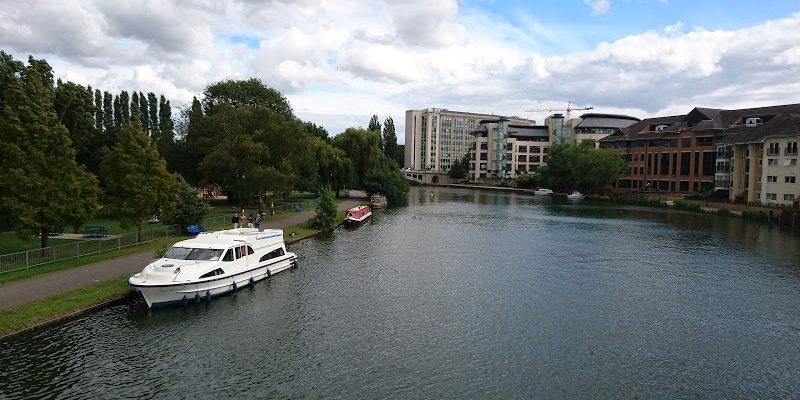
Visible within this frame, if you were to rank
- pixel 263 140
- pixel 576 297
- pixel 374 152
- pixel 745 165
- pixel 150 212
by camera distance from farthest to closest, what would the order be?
pixel 374 152 → pixel 745 165 → pixel 263 140 → pixel 150 212 → pixel 576 297

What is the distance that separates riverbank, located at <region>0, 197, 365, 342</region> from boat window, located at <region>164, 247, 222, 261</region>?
2580 mm

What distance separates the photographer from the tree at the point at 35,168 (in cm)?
2962

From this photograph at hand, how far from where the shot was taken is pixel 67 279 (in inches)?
1085

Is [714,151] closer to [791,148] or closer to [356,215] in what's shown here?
[791,148]

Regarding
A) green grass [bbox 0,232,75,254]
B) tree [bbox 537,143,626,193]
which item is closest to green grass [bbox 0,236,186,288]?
green grass [bbox 0,232,75,254]

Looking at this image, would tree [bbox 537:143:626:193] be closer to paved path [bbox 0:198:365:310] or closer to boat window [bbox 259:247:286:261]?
boat window [bbox 259:247:286:261]

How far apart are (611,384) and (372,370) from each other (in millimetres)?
8666

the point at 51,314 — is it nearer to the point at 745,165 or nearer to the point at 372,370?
the point at 372,370

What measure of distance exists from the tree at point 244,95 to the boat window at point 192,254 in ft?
164

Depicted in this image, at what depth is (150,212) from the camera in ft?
129

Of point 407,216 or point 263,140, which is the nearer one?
point 263,140

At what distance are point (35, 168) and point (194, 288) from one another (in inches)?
483

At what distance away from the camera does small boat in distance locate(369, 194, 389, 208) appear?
87625 mm

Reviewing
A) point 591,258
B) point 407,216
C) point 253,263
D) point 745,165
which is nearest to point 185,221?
point 253,263
